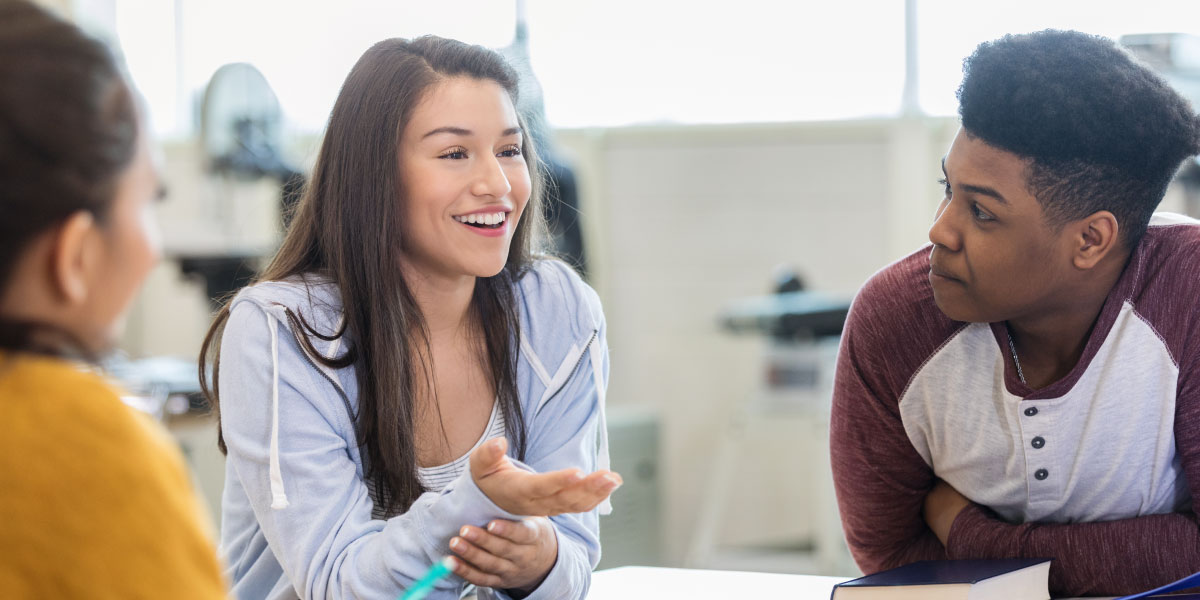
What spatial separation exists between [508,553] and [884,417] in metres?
0.50

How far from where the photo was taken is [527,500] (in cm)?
98

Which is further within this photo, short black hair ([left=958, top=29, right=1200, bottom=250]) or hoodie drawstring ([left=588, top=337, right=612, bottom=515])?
hoodie drawstring ([left=588, top=337, right=612, bottom=515])

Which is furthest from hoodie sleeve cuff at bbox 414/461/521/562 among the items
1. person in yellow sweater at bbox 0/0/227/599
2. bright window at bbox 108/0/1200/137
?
bright window at bbox 108/0/1200/137

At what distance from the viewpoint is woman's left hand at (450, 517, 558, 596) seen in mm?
1032

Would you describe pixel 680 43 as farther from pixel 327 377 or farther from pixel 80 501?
pixel 80 501

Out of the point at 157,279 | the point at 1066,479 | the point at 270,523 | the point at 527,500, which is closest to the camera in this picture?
the point at 527,500

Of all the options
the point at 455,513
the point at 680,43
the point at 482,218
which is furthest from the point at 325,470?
the point at 680,43

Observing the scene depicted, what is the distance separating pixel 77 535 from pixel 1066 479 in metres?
1.01

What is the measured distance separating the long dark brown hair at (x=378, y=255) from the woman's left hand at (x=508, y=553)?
0.18 m

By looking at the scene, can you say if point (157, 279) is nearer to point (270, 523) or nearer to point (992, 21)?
point (992, 21)

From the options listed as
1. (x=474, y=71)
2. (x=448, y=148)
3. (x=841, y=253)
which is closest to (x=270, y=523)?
(x=448, y=148)

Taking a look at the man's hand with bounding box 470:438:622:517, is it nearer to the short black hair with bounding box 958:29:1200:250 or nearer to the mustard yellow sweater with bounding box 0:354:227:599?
the mustard yellow sweater with bounding box 0:354:227:599

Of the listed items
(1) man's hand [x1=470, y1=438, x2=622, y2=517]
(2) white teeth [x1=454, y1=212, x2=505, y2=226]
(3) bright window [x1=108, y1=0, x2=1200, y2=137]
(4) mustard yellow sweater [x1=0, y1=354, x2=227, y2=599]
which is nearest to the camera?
(4) mustard yellow sweater [x1=0, y1=354, x2=227, y2=599]

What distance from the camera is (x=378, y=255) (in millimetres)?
1261
